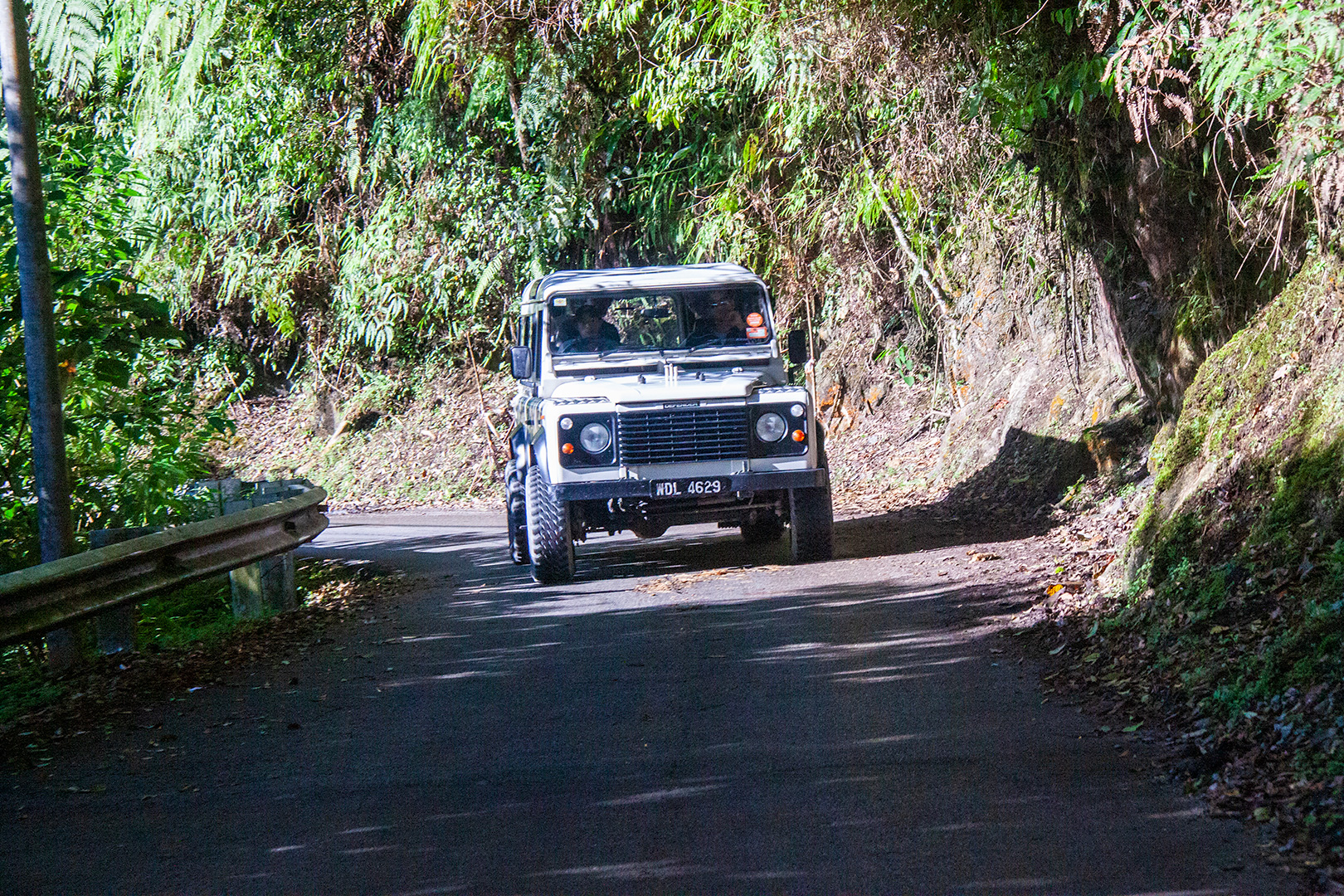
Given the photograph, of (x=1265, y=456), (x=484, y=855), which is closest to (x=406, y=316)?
(x=1265, y=456)

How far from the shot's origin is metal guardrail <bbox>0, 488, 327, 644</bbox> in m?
6.10

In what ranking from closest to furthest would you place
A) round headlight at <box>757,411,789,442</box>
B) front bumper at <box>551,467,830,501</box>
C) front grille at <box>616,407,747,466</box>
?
front bumper at <box>551,467,830,501</box> → front grille at <box>616,407,747,466</box> → round headlight at <box>757,411,789,442</box>

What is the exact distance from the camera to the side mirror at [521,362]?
35.9ft

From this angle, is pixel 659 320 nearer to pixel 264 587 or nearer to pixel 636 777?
pixel 264 587

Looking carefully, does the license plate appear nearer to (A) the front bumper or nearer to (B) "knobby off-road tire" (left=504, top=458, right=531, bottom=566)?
(A) the front bumper

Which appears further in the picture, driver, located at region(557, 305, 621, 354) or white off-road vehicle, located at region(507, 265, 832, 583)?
driver, located at region(557, 305, 621, 354)

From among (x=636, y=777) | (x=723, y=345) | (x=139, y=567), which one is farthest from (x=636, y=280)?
(x=636, y=777)

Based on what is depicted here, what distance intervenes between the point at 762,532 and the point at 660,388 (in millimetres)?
2323

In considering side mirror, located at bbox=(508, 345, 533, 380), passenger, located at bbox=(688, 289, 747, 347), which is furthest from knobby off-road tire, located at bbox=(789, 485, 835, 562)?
side mirror, located at bbox=(508, 345, 533, 380)

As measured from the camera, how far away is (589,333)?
11.0 meters

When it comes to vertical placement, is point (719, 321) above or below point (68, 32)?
below

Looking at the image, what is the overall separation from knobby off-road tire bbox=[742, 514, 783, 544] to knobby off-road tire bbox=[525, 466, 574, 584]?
6.85 ft

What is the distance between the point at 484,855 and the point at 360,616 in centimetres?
511

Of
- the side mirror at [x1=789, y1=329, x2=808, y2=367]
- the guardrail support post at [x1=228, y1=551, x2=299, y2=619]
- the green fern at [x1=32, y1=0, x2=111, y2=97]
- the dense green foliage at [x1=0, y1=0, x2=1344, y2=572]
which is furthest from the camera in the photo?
the side mirror at [x1=789, y1=329, x2=808, y2=367]
